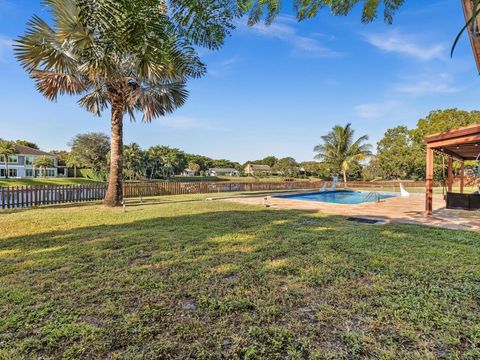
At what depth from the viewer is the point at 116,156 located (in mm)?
9891

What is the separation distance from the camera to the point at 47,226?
21.1ft

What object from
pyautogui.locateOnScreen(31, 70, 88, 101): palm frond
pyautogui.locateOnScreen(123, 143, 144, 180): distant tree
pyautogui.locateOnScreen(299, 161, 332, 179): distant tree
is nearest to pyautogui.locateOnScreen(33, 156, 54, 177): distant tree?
pyautogui.locateOnScreen(123, 143, 144, 180): distant tree

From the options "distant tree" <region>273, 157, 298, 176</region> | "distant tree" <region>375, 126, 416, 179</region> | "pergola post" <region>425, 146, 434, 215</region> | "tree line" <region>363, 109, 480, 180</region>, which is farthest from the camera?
"distant tree" <region>273, 157, 298, 176</region>

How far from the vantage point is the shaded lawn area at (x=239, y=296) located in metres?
2.05

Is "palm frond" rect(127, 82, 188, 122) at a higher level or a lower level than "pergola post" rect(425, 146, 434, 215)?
higher

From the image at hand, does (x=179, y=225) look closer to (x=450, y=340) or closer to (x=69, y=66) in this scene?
(x=450, y=340)

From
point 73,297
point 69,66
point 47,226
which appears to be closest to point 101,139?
point 69,66

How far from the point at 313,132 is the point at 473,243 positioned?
2758 cm

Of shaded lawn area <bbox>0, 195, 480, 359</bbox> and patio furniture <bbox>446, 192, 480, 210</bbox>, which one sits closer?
shaded lawn area <bbox>0, 195, 480, 359</bbox>

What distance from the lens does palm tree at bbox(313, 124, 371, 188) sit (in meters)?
27.8

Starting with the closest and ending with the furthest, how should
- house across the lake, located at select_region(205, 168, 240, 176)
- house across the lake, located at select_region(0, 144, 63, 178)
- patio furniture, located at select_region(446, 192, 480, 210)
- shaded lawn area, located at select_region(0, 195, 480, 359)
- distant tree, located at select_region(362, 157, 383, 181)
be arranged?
shaded lawn area, located at select_region(0, 195, 480, 359) → patio furniture, located at select_region(446, 192, 480, 210) → house across the lake, located at select_region(0, 144, 63, 178) → distant tree, located at select_region(362, 157, 383, 181) → house across the lake, located at select_region(205, 168, 240, 176)

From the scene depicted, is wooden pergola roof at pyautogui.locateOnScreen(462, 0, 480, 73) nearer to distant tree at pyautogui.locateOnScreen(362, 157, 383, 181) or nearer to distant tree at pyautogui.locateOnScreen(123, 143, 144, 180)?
distant tree at pyautogui.locateOnScreen(123, 143, 144, 180)

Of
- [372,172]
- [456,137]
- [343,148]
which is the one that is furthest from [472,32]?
[372,172]

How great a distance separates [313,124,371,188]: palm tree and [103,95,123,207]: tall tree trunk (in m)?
23.5
